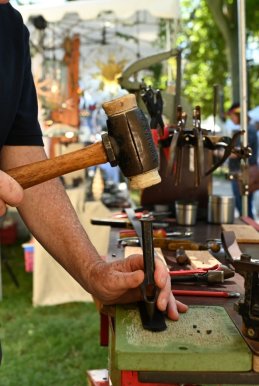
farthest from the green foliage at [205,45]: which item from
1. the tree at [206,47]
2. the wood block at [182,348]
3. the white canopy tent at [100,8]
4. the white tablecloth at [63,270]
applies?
the wood block at [182,348]

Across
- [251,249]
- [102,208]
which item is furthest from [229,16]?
[251,249]

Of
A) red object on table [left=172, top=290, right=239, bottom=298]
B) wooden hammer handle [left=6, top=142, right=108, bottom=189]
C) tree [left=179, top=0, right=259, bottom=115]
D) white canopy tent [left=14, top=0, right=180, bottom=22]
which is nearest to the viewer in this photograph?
wooden hammer handle [left=6, top=142, right=108, bottom=189]

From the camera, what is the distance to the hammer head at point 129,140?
4.27 feet

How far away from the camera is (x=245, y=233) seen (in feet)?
7.86

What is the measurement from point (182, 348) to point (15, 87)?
83cm

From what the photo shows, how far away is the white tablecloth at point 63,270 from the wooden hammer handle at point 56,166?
3438mm

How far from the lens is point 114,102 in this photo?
1309mm

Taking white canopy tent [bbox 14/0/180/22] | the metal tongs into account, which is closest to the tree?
white canopy tent [bbox 14/0/180/22]

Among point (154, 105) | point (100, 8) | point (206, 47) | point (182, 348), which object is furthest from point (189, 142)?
point (206, 47)

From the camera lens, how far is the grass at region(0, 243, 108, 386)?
357 centimetres

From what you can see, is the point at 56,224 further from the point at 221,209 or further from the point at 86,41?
the point at 86,41

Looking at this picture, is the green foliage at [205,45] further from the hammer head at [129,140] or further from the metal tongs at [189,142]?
the hammer head at [129,140]

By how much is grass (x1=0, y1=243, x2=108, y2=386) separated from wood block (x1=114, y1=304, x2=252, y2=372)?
2.47m

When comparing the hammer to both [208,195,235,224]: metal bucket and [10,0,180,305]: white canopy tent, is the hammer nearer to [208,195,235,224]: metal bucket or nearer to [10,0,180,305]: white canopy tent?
[208,195,235,224]: metal bucket
